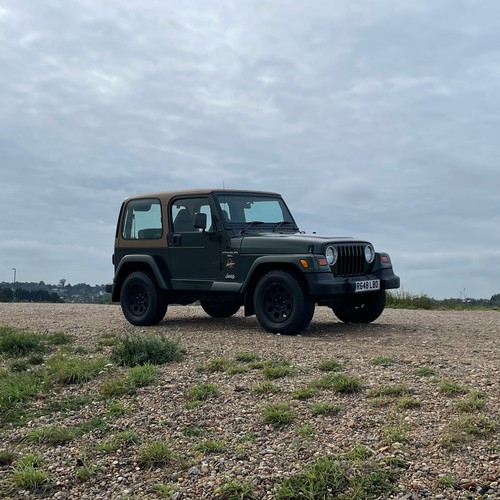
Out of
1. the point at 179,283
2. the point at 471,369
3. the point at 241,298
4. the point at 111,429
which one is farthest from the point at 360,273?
the point at 111,429

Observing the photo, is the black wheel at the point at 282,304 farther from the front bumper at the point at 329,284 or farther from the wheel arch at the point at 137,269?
the wheel arch at the point at 137,269

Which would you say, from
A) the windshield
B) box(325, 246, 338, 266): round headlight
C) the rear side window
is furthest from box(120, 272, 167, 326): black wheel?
box(325, 246, 338, 266): round headlight

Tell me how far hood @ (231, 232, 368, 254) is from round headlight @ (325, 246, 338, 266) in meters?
0.10

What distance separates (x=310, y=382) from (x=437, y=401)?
1.23 metres

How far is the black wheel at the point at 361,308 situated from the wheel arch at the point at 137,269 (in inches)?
109

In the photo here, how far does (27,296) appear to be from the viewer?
2166cm

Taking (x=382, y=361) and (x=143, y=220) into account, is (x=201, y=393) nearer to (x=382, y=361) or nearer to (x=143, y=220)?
(x=382, y=361)

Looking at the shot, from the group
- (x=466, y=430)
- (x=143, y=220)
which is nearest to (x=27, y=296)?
(x=143, y=220)

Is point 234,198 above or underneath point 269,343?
above

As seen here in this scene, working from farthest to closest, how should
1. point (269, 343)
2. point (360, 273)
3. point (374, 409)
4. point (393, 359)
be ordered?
1. point (360, 273)
2. point (269, 343)
3. point (393, 359)
4. point (374, 409)

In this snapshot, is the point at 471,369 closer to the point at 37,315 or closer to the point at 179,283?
the point at 179,283

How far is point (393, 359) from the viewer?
7172 millimetres

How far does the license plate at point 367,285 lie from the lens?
9.65 metres

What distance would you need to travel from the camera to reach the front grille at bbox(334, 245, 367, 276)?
9680 millimetres
